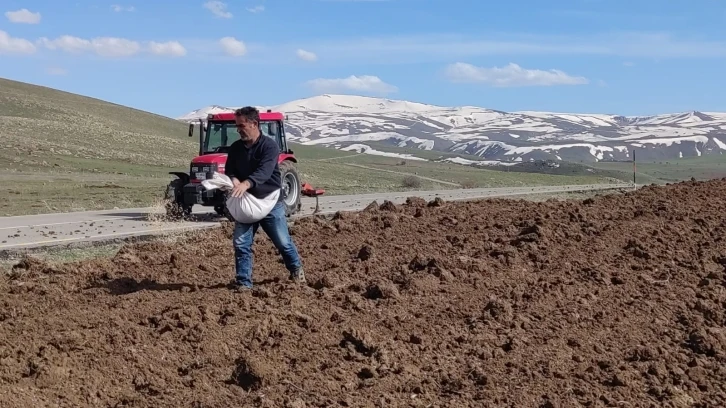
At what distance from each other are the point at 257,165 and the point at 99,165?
118 feet

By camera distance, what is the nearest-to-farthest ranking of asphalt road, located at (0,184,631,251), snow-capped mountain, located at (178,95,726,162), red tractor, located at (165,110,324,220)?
asphalt road, located at (0,184,631,251) → red tractor, located at (165,110,324,220) → snow-capped mountain, located at (178,95,726,162)

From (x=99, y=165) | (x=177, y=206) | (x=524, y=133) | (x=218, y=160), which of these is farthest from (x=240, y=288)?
(x=524, y=133)

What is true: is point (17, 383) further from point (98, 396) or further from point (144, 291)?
point (144, 291)

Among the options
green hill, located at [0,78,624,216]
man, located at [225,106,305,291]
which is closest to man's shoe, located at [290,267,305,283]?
man, located at [225,106,305,291]

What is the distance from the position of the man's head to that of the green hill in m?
13.5

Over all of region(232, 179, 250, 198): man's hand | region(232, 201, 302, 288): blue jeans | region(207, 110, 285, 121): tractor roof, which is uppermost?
region(207, 110, 285, 121): tractor roof

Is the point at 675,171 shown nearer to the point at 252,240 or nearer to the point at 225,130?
the point at 225,130

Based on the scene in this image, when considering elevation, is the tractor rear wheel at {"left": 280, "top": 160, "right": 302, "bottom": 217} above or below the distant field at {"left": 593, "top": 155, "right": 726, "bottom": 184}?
below

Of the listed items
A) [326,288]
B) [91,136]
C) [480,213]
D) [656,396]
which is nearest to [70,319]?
[326,288]

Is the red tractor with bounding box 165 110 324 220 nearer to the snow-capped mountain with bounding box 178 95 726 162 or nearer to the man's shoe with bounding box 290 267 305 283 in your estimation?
the man's shoe with bounding box 290 267 305 283

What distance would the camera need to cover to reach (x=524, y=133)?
157 meters

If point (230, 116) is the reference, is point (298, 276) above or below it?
below

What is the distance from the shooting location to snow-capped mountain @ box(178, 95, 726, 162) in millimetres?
110188

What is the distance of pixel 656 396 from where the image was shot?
212 inches
